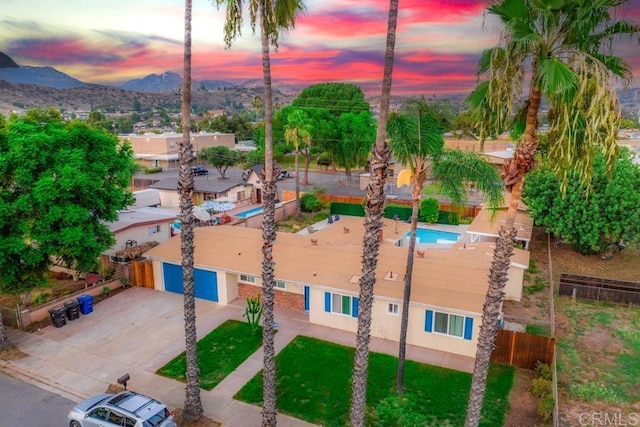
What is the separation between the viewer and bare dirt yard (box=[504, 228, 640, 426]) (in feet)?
47.2

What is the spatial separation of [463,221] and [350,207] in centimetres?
1105

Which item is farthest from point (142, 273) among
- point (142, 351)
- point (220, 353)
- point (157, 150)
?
point (157, 150)

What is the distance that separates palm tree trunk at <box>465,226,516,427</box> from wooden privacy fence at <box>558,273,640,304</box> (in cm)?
1662

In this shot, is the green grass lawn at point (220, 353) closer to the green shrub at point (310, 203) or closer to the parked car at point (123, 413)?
the parked car at point (123, 413)

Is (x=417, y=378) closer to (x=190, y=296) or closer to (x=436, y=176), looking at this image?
(x=436, y=176)

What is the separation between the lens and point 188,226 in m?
13.0

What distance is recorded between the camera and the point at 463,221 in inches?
1612

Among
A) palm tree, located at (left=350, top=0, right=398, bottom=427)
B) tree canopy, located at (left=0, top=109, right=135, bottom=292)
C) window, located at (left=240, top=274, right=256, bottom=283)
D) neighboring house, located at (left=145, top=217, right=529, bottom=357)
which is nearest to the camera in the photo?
palm tree, located at (left=350, top=0, right=398, bottom=427)

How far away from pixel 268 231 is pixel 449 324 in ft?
32.2

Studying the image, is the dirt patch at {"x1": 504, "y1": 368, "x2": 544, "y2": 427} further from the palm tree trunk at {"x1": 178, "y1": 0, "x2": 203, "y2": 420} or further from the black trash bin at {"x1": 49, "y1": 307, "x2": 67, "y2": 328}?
the black trash bin at {"x1": 49, "y1": 307, "x2": 67, "y2": 328}

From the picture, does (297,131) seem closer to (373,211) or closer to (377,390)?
(377,390)

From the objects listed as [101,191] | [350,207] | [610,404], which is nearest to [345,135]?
[350,207]

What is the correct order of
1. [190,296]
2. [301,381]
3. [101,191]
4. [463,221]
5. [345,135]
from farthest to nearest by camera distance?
Answer: [345,135] → [463,221] → [101,191] → [301,381] → [190,296]

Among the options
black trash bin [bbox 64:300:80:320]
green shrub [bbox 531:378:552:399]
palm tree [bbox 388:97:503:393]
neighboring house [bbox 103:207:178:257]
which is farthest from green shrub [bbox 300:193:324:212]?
green shrub [bbox 531:378:552:399]
